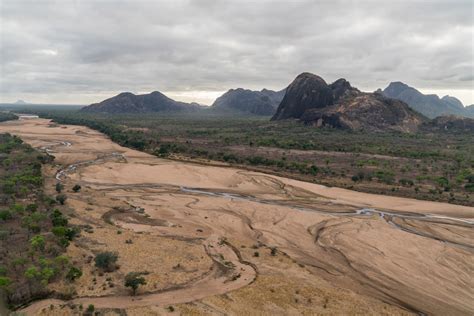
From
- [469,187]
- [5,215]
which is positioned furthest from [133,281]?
[469,187]

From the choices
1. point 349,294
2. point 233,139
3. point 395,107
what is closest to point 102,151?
point 233,139

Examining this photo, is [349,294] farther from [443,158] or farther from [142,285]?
[443,158]

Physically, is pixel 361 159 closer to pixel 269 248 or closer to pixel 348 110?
pixel 269 248

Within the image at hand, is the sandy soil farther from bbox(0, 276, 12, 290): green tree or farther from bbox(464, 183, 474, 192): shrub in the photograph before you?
bbox(464, 183, 474, 192): shrub

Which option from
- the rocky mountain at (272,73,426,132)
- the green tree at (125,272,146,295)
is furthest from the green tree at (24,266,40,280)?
the rocky mountain at (272,73,426,132)

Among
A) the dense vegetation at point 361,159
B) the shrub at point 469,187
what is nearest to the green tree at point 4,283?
the dense vegetation at point 361,159

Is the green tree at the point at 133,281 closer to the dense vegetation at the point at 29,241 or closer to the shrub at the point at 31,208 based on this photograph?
the dense vegetation at the point at 29,241
